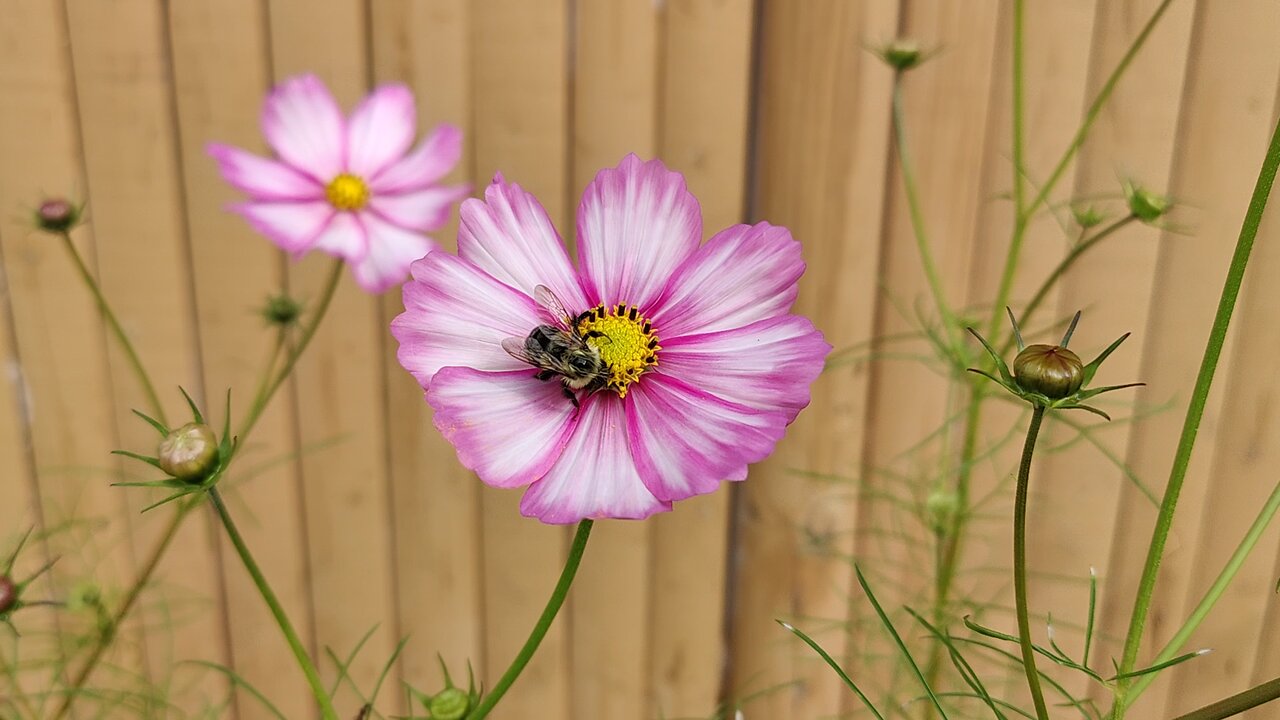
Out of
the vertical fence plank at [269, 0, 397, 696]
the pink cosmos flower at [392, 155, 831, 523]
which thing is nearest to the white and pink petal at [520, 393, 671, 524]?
the pink cosmos flower at [392, 155, 831, 523]

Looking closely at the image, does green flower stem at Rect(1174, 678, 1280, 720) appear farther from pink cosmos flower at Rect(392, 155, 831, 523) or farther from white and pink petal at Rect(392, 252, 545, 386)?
white and pink petal at Rect(392, 252, 545, 386)

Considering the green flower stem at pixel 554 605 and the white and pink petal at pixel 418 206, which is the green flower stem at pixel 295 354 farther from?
the green flower stem at pixel 554 605

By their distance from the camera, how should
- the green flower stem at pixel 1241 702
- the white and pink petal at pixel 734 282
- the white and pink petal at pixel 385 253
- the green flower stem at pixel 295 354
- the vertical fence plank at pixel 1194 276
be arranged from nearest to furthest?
the green flower stem at pixel 1241 702, the white and pink petal at pixel 734 282, the green flower stem at pixel 295 354, the white and pink petal at pixel 385 253, the vertical fence plank at pixel 1194 276

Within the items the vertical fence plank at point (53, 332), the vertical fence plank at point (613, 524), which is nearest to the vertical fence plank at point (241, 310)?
the vertical fence plank at point (53, 332)

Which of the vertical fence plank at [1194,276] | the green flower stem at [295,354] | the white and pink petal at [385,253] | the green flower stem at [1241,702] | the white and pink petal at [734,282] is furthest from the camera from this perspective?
the vertical fence plank at [1194,276]

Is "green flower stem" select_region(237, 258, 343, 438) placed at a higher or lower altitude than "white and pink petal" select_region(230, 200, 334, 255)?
lower

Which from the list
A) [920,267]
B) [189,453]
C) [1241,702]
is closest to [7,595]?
[189,453]

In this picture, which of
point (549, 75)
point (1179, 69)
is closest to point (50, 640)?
point (549, 75)
